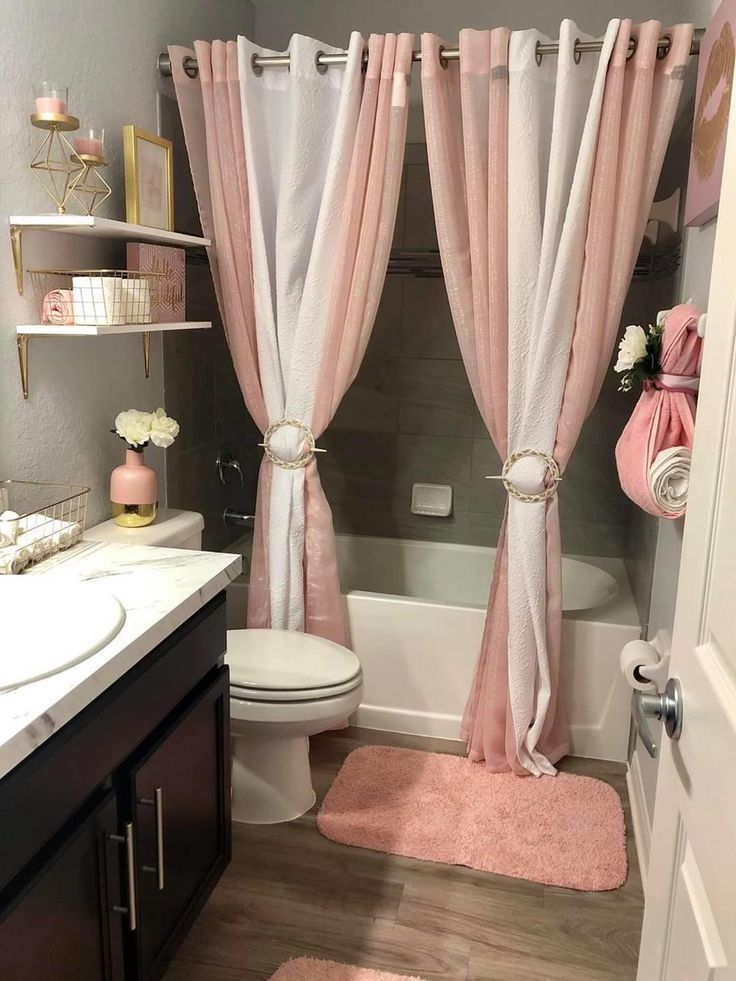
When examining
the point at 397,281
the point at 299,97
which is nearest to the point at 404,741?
the point at 397,281

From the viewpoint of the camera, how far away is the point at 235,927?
1.93m

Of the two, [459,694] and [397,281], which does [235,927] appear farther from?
[397,281]

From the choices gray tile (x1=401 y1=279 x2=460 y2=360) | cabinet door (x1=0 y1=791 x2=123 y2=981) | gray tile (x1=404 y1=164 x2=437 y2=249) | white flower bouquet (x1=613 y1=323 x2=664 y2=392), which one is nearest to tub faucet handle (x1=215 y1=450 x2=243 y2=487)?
gray tile (x1=401 y1=279 x2=460 y2=360)

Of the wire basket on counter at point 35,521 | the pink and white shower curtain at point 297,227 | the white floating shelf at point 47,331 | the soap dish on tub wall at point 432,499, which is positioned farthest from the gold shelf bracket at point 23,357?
the soap dish on tub wall at point 432,499

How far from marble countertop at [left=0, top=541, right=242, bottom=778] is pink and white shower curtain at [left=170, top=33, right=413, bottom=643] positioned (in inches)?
30.0

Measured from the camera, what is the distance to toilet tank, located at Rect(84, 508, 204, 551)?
2.20m

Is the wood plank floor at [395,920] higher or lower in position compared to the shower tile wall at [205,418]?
lower

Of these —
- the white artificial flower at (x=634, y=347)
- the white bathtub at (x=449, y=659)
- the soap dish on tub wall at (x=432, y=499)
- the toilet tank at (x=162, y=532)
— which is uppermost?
the white artificial flower at (x=634, y=347)

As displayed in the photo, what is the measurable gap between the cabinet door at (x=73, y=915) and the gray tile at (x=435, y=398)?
7.26 ft

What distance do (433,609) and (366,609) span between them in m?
0.22

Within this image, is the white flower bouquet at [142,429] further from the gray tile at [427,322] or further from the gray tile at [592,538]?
the gray tile at [592,538]

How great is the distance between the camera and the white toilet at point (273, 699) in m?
2.13

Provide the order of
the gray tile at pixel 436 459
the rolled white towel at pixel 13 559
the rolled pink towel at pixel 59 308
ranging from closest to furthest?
the rolled white towel at pixel 13 559 < the rolled pink towel at pixel 59 308 < the gray tile at pixel 436 459

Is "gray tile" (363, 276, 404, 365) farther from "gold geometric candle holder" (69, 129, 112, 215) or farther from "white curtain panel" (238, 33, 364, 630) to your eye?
"gold geometric candle holder" (69, 129, 112, 215)
